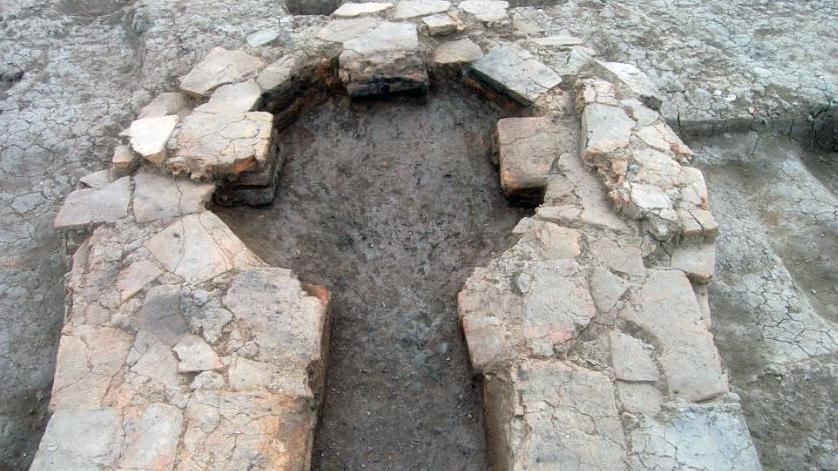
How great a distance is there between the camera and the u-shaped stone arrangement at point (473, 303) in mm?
2176

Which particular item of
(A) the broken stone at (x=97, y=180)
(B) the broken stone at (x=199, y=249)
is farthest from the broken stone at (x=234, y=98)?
(B) the broken stone at (x=199, y=249)

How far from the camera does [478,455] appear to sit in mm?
2467

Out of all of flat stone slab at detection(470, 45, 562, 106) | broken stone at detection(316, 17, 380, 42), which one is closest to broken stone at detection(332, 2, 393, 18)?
broken stone at detection(316, 17, 380, 42)

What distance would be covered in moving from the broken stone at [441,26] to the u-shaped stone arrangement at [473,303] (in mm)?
423

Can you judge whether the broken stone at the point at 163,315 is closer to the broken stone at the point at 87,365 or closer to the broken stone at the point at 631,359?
the broken stone at the point at 87,365

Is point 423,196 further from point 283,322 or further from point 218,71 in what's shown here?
point 218,71

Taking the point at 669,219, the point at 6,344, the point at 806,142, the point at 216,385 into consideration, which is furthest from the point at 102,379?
the point at 806,142

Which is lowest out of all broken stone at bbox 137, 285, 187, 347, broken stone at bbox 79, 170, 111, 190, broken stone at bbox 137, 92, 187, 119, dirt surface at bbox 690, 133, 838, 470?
dirt surface at bbox 690, 133, 838, 470

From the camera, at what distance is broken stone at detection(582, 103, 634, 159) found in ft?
10.1

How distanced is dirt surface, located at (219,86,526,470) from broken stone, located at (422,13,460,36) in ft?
1.50

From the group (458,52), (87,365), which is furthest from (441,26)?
(87,365)

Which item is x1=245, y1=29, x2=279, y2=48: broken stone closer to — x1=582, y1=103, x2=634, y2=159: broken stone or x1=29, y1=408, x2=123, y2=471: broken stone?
x1=582, y1=103, x2=634, y2=159: broken stone

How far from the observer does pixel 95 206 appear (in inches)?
118

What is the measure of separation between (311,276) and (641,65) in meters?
2.71
